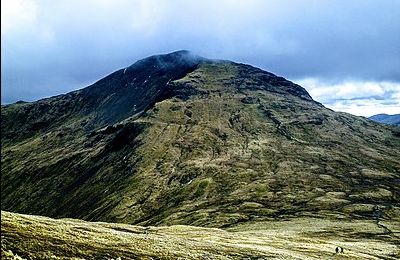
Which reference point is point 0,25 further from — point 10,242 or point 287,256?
point 287,256

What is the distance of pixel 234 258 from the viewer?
68.2 meters

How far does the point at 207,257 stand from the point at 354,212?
144m

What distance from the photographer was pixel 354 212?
636 ft

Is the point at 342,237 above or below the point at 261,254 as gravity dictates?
below

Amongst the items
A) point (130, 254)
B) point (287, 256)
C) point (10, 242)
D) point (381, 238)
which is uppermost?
point (10, 242)

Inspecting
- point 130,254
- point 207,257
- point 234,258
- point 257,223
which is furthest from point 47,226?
point 257,223

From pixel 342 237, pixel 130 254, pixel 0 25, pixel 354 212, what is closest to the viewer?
pixel 0 25

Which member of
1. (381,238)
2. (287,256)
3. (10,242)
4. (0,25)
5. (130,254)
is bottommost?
(381,238)

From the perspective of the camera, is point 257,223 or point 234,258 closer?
point 234,258

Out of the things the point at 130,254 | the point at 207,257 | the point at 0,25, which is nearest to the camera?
the point at 0,25

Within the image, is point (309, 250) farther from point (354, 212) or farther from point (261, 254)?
point (354, 212)

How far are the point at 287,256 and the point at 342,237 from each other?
7229cm

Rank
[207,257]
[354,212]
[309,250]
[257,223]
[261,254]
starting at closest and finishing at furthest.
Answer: [207,257] < [261,254] < [309,250] < [257,223] < [354,212]

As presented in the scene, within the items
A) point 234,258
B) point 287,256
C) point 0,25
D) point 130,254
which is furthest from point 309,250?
point 0,25
